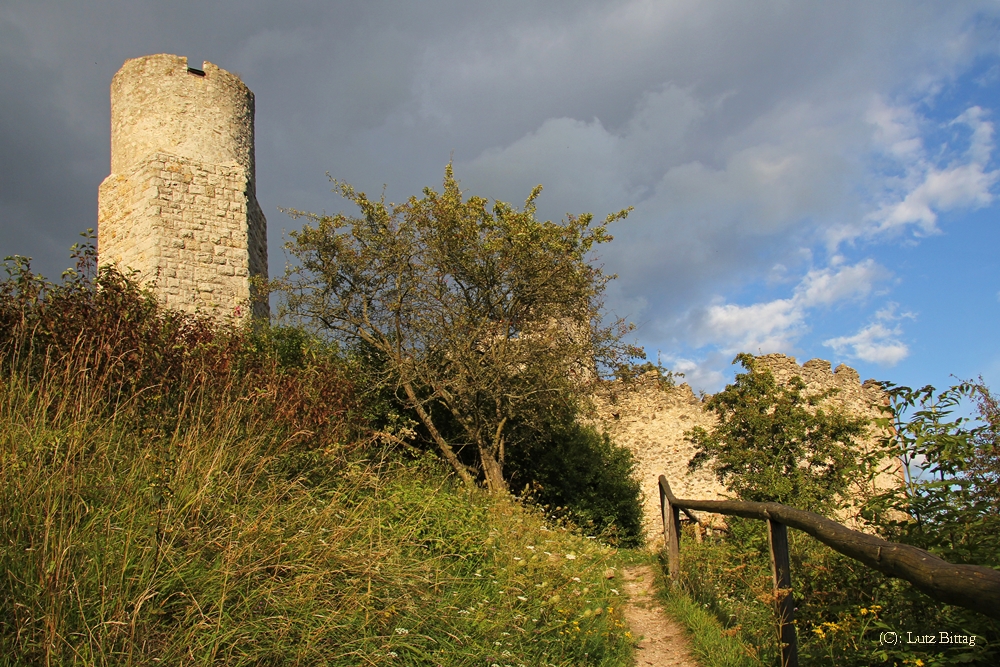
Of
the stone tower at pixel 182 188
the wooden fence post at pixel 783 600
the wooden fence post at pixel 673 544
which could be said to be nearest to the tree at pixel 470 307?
the stone tower at pixel 182 188

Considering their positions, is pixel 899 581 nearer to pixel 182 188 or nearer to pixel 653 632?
pixel 653 632

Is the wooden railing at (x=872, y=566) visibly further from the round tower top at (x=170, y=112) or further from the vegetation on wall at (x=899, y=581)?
the round tower top at (x=170, y=112)

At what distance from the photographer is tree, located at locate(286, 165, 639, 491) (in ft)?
36.6

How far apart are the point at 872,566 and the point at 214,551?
2.62 m

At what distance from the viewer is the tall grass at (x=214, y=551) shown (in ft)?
8.32

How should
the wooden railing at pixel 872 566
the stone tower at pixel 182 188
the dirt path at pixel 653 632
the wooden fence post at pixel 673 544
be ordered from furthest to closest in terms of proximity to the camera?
1. the stone tower at pixel 182 188
2. the wooden fence post at pixel 673 544
3. the dirt path at pixel 653 632
4. the wooden railing at pixel 872 566

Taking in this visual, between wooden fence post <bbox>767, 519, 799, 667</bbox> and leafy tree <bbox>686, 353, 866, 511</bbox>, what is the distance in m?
7.94

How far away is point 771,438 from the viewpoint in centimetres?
1170

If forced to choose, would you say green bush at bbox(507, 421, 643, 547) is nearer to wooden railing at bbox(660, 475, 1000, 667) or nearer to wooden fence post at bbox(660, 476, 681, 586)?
wooden fence post at bbox(660, 476, 681, 586)

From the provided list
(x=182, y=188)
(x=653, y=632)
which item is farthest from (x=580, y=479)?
(x=182, y=188)

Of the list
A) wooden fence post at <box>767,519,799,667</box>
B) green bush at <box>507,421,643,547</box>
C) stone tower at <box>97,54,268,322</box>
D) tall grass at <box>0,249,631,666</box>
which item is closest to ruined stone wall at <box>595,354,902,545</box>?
green bush at <box>507,421,643,547</box>

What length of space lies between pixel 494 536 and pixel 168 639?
258 cm

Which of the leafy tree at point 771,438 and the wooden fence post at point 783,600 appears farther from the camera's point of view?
the leafy tree at point 771,438

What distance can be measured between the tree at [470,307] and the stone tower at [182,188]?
1.65 m
